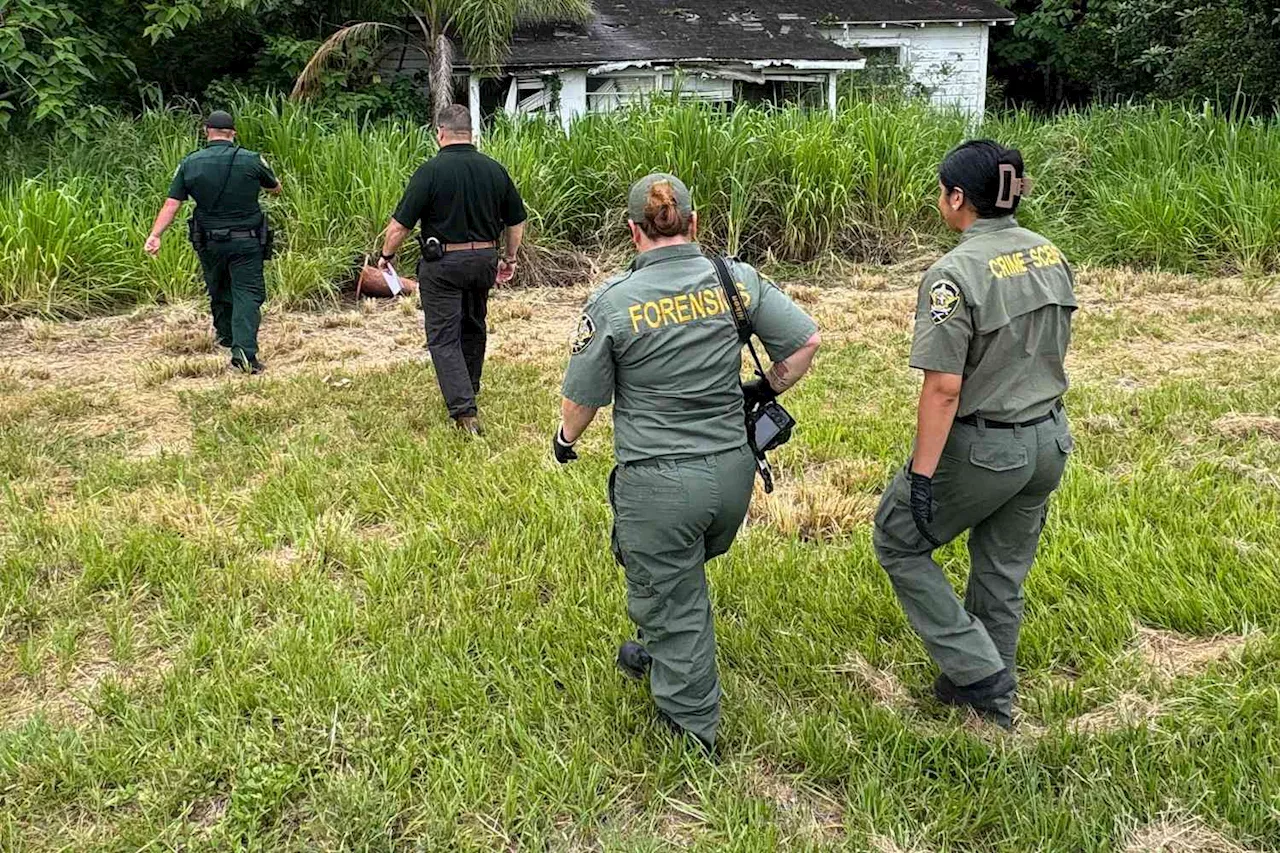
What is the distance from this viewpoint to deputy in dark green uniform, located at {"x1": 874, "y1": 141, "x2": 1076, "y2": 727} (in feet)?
9.43

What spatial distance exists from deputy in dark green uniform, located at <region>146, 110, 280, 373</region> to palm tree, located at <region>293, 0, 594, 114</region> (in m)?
8.37

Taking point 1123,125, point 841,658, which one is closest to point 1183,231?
point 1123,125

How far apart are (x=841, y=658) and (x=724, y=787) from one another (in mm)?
803

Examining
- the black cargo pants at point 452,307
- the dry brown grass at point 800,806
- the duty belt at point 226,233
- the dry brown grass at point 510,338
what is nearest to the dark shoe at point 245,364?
the dry brown grass at point 510,338

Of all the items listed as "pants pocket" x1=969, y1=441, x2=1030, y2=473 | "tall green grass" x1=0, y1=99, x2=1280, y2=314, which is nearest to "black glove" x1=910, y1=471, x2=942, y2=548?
"pants pocket" x1=969, y1=441, x2=1030, y2=473

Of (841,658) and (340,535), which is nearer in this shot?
(841,658)

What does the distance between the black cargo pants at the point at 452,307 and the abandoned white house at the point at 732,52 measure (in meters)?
9.89

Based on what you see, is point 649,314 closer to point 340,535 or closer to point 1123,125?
point 340,535

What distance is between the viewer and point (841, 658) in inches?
144

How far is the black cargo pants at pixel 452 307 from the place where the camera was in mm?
6199

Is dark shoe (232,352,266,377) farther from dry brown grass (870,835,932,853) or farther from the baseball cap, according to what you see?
dry brown grass (870,835,932,853)

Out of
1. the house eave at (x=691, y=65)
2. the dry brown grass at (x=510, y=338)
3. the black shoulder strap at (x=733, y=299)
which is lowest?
the dry brown grass at (x=510, y=338)

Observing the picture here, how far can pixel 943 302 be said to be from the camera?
2.86 metres

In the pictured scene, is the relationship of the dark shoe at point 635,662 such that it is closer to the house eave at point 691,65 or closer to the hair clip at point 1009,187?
the hair clip at point 1009,187
